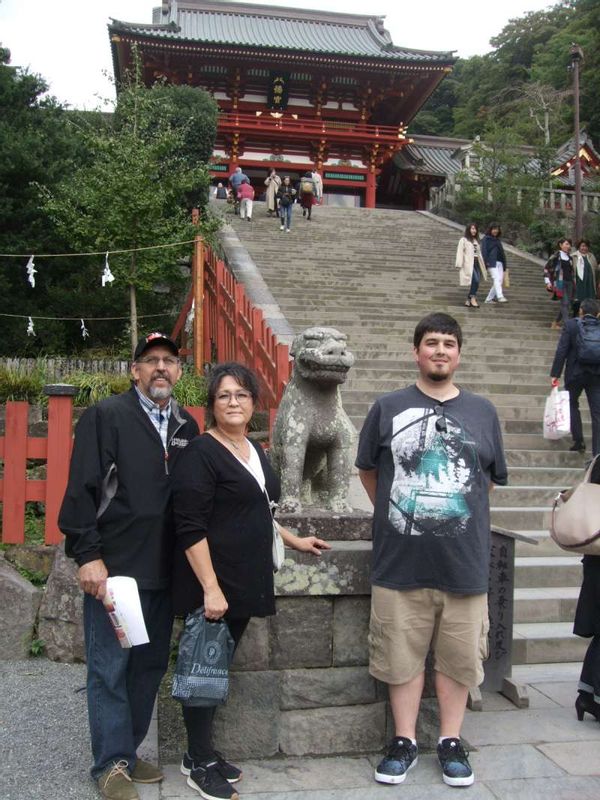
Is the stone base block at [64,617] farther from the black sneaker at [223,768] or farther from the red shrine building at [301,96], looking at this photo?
the red shrine building at [301,96]

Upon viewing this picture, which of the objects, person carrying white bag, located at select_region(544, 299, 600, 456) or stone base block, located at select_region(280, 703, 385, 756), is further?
person carrying white bag, located at select_region(544, 299, 600, 456)

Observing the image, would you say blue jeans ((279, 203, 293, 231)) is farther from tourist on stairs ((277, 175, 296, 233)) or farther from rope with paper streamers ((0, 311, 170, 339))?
rope with paper streamers ((0, 311, 170, 339))

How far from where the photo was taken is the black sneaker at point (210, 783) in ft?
8.25

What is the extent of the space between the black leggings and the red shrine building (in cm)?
2046

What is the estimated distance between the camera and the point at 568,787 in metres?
2.66

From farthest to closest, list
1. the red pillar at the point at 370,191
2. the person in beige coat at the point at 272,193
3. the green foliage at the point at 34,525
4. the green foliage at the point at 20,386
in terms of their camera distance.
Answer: the red pillar at the point at 370,191 → the person in beige coat at the point at 272,193 → the green foliage at the point at 20,386 → the green foliage at the point at 34,525

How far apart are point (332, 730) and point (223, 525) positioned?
106 cm

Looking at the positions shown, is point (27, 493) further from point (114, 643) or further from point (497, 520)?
point (497, 520)

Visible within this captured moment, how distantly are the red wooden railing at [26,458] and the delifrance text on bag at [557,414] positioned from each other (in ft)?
13.0

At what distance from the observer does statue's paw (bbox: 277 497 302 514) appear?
3.08 m

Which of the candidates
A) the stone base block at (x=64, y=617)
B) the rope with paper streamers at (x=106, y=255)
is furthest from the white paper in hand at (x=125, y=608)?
the rope with paper streamers at (x=106, y=255)

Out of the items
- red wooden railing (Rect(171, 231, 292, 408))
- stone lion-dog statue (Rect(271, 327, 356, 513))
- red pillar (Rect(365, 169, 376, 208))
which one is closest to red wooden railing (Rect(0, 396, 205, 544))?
stone lion-dog statue (Rect(271, 327, 356, 513))

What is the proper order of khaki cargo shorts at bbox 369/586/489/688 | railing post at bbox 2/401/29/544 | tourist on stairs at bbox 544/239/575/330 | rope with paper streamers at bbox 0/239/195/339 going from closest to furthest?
khaki cargo shorts at bbox 369/586/489/688, railing post at bbox 2/401/29/544, rope with paper streamers at bbox 0/239/195/339, tourist on stairs at bbox 544/239/575/330

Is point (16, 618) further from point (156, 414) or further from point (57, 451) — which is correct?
point (156, 414)
